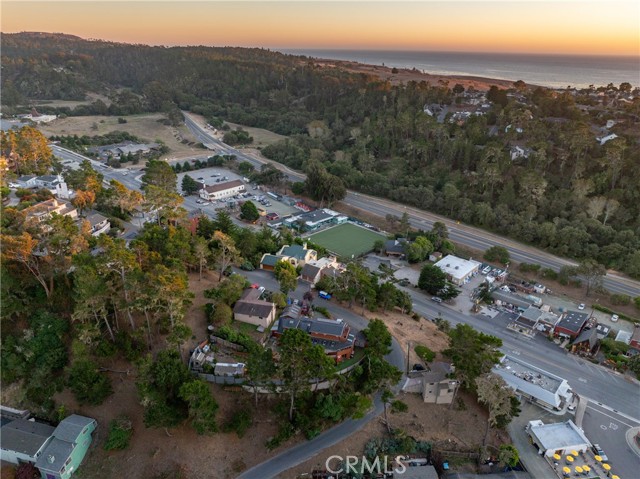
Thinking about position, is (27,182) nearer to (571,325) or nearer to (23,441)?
(23,441)

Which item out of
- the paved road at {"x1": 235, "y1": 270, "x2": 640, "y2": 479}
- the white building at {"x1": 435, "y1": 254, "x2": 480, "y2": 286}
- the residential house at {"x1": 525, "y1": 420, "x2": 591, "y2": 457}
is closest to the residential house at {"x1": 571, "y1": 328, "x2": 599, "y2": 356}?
the paved road at {"x1": 235, "y1": 270, "x2": 640, "y2": 479}

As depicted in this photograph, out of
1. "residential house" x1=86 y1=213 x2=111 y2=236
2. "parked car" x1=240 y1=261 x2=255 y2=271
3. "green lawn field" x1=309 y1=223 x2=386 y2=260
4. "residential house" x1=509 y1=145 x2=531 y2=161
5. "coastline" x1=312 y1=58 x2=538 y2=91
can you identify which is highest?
"coastline" x1=312 y1=58 x2=538 y2=91

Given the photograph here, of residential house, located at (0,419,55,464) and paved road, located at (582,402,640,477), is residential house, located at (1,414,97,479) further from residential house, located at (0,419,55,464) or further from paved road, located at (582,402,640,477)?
paved road, located at (582,402,640,477)

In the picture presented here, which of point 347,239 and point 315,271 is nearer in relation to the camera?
point 315,271

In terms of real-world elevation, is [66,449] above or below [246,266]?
below

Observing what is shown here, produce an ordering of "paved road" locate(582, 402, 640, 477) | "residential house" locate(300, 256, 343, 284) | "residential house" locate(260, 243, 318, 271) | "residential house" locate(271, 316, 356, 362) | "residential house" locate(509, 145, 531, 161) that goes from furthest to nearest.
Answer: "residential house" locate(509, 145, 531, 161)
"residential house" locate(260, 243, 318, 271)
"residential house" locate(300, 256, 343, 284)
"residential house" locate(271, 316, 356, 362)
"paved road" locate(582, 402, 640, 477)
